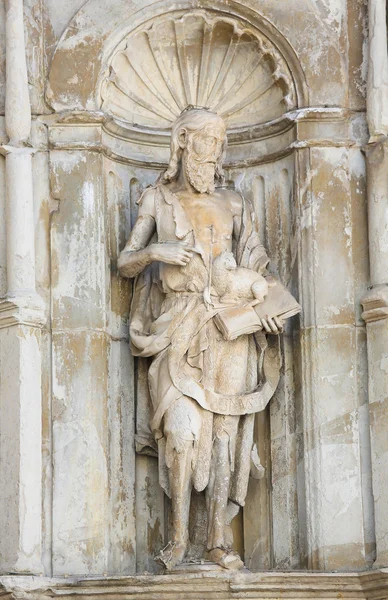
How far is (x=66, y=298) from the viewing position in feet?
47.7

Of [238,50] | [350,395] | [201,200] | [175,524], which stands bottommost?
[175,524]

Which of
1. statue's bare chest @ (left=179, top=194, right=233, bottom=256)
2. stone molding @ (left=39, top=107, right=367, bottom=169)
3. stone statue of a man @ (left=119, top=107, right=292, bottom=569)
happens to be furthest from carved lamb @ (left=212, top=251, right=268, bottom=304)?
stone molding @ (left=39, top=107, right=367, bottom=169)

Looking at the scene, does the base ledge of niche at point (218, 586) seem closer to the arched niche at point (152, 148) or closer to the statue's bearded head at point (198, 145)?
the arched niche at point (152, 148)

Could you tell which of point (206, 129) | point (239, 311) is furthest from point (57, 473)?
point (206, 129)

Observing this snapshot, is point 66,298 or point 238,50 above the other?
point 238,50

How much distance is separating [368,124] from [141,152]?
70.0 inches

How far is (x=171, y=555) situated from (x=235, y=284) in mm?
1951

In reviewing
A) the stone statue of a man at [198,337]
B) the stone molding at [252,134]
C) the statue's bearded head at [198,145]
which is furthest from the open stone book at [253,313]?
the stone molding at [252,134]

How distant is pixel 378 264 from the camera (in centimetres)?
1449

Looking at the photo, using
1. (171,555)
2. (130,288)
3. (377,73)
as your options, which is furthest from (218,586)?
(377,73)

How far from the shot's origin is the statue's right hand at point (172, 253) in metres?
14.3

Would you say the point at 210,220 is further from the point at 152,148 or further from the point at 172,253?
the point at 152,148

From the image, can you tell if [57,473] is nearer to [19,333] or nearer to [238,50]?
[19,333]

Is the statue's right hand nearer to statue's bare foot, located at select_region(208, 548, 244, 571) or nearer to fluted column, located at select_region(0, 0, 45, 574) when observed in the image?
fluted column, located at select_region(0, 0, 45, 574)
